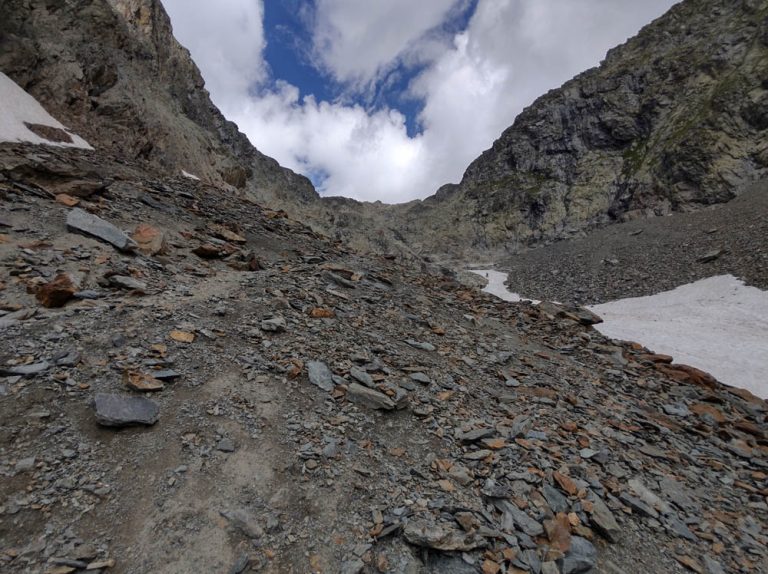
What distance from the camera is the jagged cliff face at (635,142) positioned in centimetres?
7169

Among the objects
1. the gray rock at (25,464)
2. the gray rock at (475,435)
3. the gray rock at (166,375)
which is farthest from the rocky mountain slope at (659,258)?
the gray rock at (25,464)

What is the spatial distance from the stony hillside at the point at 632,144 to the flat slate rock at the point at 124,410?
75.1 meters

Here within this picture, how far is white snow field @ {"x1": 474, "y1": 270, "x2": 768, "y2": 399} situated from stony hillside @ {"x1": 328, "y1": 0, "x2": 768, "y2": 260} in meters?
48.8

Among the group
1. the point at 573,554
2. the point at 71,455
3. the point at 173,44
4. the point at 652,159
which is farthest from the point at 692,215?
the point at 173,44

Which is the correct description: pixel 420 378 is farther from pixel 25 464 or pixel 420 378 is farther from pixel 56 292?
pixel 56 292

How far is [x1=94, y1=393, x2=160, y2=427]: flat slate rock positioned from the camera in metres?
5.29

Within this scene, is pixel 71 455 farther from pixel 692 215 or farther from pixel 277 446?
pixel 692 215

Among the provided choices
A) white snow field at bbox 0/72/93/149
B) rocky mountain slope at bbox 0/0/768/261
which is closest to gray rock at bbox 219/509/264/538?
white snow field at bbox 0/72/93/149

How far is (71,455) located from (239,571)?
2702 mm

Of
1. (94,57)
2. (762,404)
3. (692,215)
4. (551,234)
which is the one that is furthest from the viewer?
(551,234)

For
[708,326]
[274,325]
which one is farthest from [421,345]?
Answer: [708,326]

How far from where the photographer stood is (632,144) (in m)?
91.9

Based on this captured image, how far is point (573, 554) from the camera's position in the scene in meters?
5.12

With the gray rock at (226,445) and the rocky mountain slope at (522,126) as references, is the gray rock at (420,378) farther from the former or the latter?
the rocky mountain slope at (522,126)
